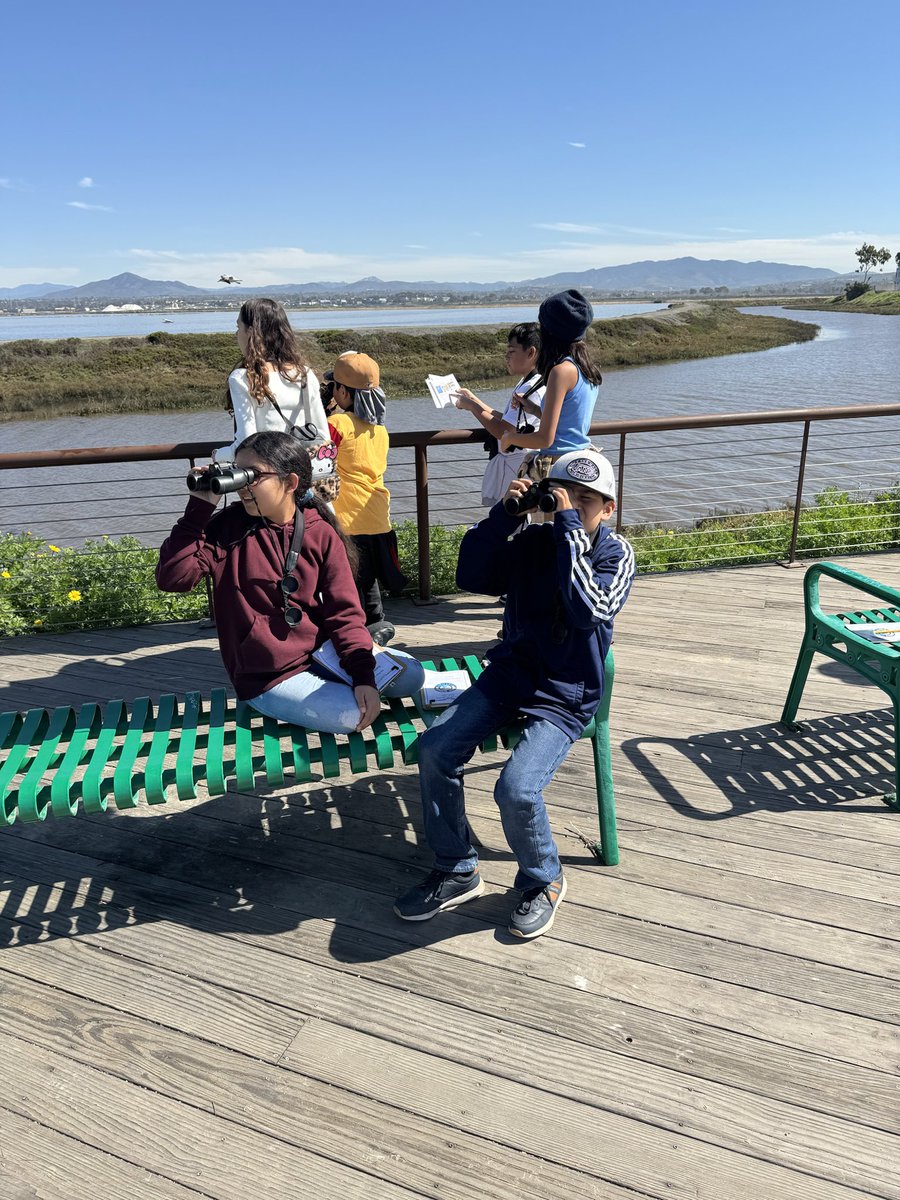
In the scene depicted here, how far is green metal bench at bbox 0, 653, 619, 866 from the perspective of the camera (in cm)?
209

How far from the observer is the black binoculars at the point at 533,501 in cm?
216

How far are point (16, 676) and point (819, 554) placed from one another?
16.3 feet

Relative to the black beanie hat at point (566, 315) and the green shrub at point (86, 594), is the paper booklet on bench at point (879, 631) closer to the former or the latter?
the black beanie hat at point (566, 315)

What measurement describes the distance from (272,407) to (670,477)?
20.7 feet

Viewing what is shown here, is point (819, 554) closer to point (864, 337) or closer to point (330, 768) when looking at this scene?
point (330, 768)

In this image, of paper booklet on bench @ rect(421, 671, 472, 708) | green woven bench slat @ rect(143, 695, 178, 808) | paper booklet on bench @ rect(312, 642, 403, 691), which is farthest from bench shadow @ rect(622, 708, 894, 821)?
green woven bench slat @ rect(143, 695, 178, 808)

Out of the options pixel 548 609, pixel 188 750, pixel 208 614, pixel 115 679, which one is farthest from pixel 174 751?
pixel 208 614

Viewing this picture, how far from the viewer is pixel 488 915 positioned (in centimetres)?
224

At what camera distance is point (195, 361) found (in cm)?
3975

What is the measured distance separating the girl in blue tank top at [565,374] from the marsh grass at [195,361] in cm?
2479

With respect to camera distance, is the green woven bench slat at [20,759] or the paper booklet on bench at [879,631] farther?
the paper booklet on bench at [879,631]

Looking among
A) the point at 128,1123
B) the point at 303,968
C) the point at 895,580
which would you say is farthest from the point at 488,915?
the point at 895,580

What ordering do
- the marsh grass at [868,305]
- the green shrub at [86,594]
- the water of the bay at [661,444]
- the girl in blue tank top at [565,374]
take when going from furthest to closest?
the marsh grass at [868,305], the water of the bay at [661,444], the green shrub at [86,594], the girl in blue tank top at [565,374]

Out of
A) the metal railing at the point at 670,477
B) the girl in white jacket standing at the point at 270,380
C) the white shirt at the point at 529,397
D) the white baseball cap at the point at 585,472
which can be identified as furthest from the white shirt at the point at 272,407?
the white baseball cap at the point at 585,472
